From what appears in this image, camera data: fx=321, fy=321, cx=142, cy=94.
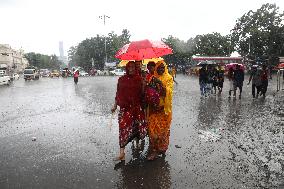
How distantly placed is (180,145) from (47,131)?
3553 millimetres

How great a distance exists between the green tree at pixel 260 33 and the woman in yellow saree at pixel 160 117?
48.9 m

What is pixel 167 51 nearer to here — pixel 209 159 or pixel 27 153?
pixel 209 159

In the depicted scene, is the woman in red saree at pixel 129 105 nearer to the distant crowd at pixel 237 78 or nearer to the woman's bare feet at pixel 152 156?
the woman's bare feet at pixel 152 156

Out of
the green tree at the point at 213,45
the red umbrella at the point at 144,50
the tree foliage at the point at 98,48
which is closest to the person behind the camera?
the red umbrella at the point at 144,50

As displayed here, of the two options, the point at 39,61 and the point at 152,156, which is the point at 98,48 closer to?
the point at 39,61

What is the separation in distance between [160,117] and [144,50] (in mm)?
1207

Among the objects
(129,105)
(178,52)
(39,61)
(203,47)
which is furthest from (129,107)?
(39,61)

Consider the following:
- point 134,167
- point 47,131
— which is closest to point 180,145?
point 134,167

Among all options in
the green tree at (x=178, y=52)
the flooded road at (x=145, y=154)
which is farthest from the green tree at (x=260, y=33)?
the flooded road at (x=145, y=154)

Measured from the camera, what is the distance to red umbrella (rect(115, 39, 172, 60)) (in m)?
5.45

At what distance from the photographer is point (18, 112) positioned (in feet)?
38.3

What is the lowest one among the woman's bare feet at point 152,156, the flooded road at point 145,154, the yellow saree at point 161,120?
the flooded road at point 145,154

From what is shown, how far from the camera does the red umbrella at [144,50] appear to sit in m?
5.45

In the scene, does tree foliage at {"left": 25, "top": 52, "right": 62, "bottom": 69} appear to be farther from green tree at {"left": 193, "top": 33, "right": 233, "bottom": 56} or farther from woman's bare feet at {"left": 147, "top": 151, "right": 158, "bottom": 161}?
woman's bare feet at {"left": 147, "top": 151, "right": 158, "bottom": 161}
